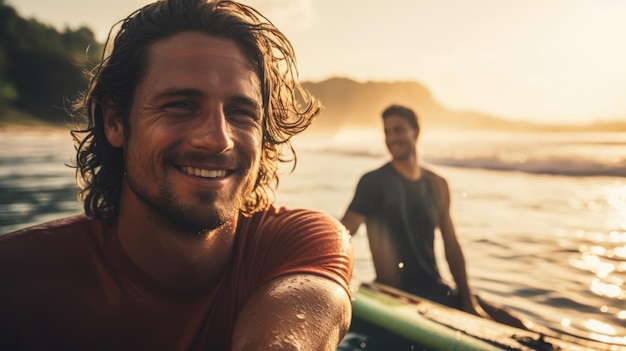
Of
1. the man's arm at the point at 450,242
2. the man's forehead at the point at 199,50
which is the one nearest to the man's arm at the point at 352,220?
the man's arm at the point at 450,242

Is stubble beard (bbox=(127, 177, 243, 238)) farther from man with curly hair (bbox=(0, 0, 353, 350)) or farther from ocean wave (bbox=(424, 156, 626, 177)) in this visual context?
ocean wave (bbox=(424, 156, 626, 177))

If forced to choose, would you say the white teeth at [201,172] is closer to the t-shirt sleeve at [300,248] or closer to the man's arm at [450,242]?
the t-shirt sleeve at [300,248]

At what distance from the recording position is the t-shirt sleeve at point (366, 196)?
15.7 feet

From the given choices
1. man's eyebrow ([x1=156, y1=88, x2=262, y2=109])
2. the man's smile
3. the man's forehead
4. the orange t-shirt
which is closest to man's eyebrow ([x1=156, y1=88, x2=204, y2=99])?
man's eyebrow ([x1=156, y1=88, x2=262, y2=109])

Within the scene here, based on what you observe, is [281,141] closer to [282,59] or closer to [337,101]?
[282,59]

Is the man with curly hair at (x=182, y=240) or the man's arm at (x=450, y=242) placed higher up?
the man with curly hair at (x=182, y=240)

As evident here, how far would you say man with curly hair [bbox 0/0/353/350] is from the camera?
5.63ft

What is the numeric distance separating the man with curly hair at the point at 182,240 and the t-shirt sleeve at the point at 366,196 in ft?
8.77

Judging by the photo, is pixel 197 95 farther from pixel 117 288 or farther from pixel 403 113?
pixel 403 113

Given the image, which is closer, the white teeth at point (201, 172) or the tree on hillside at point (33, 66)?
the white teeth at point (201, 172)

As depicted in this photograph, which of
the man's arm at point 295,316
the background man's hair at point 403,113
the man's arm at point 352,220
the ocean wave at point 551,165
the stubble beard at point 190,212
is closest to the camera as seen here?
the man's arm at point 295,316

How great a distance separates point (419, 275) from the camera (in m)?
4.96

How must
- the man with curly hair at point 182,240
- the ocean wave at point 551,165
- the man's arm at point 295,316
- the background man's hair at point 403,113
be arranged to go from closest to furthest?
the man's arm at point 295,316, the man with curly hair at point 182,240, the background man's hair at point 403,113, the ocean wave at point 551,165

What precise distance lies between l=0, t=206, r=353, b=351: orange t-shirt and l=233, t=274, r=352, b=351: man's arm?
0.06m
